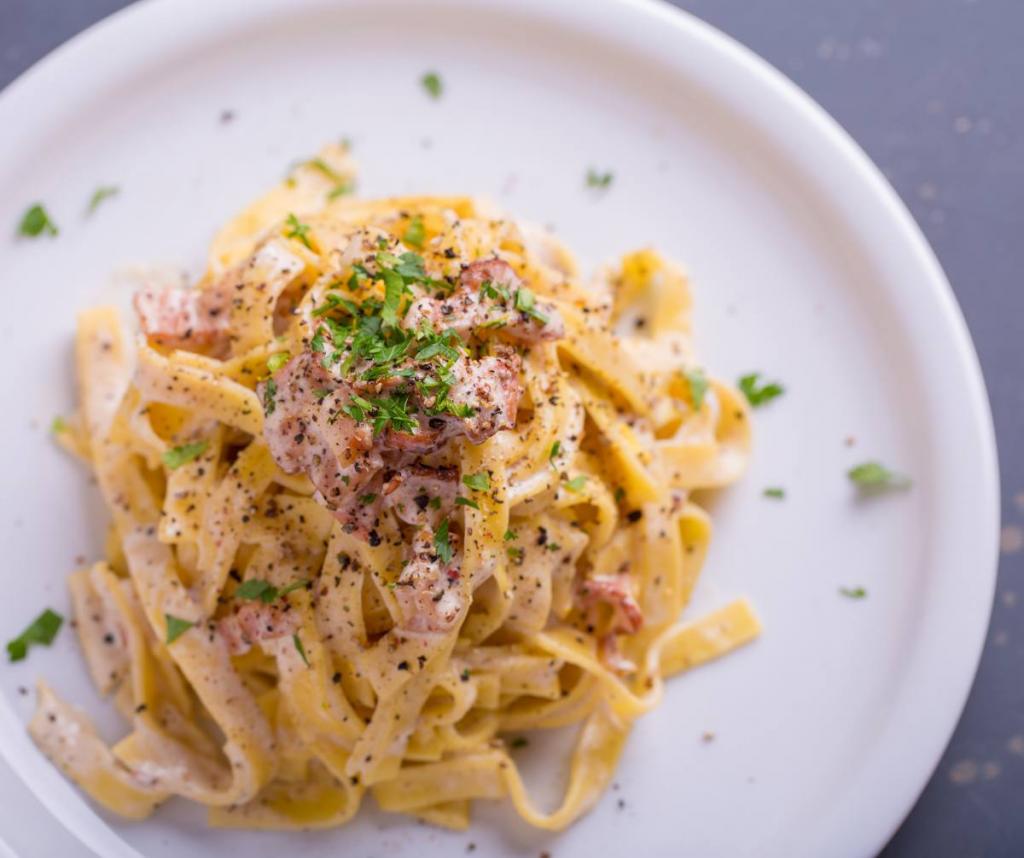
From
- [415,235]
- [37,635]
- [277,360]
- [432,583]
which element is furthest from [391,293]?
[37,635]

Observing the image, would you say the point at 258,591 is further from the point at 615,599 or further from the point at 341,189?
the point at 341,189

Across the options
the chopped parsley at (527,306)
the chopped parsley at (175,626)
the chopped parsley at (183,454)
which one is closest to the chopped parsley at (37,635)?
the chopped parsley at (175,626)

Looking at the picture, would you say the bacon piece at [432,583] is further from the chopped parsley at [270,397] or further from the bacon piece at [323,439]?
the chopped parsley at [270,397]

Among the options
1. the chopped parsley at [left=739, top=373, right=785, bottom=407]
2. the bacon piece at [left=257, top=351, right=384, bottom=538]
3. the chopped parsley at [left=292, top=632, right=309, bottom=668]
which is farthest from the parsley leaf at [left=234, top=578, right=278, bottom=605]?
the chopped parsley at [left=739, top=373, right=785, bottom=407]

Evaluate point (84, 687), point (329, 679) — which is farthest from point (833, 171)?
point (84, 687)

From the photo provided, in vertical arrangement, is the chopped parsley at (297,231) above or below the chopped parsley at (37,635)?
above

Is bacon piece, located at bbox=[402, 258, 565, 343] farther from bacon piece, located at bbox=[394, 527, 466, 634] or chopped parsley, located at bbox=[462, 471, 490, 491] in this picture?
bacon piece, located at bbox=[394, 527, 466, 634]
